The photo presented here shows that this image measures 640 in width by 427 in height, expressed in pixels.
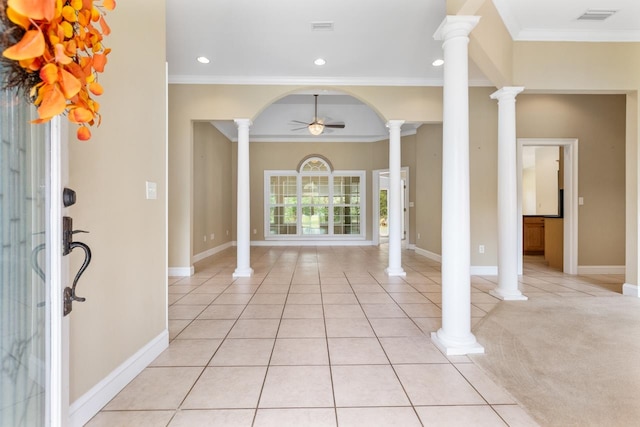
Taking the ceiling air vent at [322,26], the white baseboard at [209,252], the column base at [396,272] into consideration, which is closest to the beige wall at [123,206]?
the ceiling air vent at [322,26]

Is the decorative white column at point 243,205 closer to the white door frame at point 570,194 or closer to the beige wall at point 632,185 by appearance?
the white door frame at point 570,194

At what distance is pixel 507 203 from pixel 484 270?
1652 millimetres

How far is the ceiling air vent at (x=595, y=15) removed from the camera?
328 cm

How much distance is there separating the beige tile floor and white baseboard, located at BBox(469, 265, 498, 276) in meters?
0.70

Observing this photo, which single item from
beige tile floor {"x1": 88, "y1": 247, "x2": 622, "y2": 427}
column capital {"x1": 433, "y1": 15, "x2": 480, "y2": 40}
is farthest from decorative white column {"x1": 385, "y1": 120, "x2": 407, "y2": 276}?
column capital {"x1": 433, "y1": 15, "x2": 480, "y2": 40}

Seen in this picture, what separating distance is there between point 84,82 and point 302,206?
8174 mm

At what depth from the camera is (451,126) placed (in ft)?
7.75

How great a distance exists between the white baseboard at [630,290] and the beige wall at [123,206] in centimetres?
505

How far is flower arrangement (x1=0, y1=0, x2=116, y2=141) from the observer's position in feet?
2.24

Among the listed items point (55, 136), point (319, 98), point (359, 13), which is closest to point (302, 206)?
point (319, 98)

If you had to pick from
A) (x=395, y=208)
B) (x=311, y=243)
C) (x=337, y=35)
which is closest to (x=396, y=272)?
(x=395, y=208)

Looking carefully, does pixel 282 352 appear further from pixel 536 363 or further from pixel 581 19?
pixel 581 19

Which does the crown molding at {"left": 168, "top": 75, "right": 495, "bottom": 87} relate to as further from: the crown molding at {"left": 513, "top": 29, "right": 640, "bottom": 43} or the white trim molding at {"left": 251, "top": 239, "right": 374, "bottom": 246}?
the white trim molding at {"left": 251, "top": 239, "right": 374, "bottom": 246}

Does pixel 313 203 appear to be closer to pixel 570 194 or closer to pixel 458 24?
pixel 570 194
